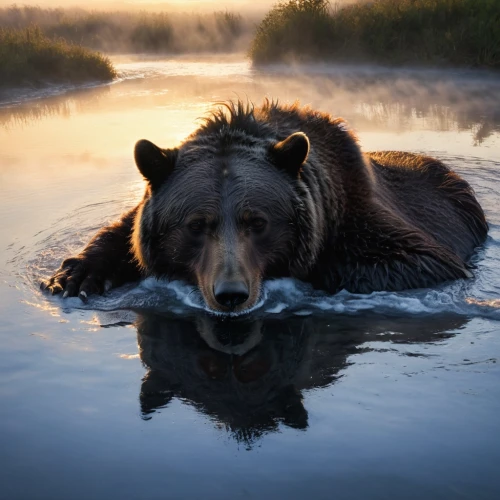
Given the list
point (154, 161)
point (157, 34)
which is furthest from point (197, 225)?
point (157, 34)

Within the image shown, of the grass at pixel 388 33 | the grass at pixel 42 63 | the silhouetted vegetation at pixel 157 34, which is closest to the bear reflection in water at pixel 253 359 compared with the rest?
the grass at pixel 42 63

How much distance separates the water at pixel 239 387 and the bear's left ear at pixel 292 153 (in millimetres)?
824

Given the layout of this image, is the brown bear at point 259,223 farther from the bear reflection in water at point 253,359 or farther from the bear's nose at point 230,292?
the bear reflection in water at point 253,359

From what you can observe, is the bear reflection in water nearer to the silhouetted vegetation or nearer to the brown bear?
the brown bear

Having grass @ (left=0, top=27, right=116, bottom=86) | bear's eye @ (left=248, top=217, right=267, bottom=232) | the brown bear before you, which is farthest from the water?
grass @ (left=0, top=27, right=116, bottom=86)

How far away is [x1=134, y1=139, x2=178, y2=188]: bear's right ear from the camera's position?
4945mm

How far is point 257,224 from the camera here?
195 inches

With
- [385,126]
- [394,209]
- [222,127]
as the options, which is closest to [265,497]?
[222,127]

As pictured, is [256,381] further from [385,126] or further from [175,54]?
[175,54]

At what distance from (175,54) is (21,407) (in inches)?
1133

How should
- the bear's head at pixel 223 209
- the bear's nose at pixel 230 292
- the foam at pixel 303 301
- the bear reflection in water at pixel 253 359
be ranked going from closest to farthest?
the bear reflection in water at pixel 253 359 < the bear's nose at pixel 230 292 < the bear's head at pixel 223 209 < the foam at pixel 303 301

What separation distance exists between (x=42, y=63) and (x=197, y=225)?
50.5ft

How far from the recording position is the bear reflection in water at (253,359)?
3484 millimetres

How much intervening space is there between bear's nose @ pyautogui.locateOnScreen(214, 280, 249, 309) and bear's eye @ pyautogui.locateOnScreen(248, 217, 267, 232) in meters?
0.65
